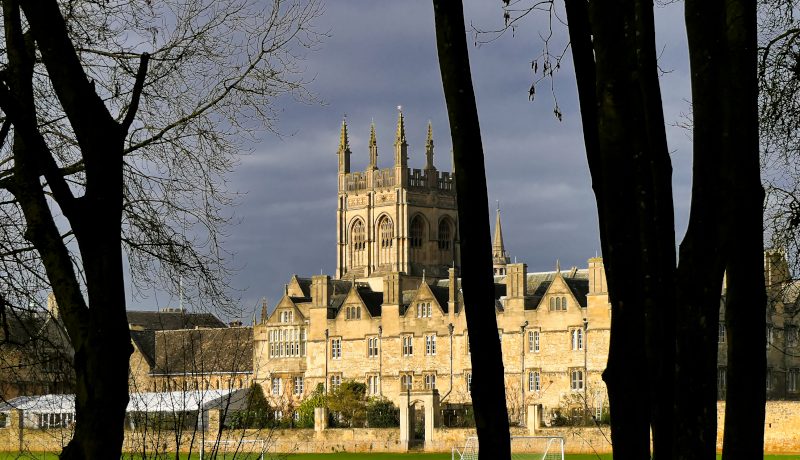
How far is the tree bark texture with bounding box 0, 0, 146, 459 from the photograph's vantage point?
7449 millimetres

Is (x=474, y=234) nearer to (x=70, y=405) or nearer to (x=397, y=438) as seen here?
(x=70, y=405)

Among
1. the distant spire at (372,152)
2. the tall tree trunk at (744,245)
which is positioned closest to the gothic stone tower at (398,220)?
the distant spire at (372,152)

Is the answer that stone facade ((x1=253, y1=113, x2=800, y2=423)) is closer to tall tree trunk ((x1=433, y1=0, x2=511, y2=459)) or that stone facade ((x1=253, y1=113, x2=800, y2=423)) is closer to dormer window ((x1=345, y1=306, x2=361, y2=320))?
dormer window ((x1=345, y1=306, x2=361, y2=320))

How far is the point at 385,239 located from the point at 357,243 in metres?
3.56

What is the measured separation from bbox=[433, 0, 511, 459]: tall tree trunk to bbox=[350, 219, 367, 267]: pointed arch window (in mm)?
115690

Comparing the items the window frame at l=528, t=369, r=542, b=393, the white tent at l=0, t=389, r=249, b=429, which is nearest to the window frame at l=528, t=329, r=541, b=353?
the window frame at l=528, t=369, r=542, b=393

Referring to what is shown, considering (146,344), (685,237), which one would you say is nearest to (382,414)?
(146,344)

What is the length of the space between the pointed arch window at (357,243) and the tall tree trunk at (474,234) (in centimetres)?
11569

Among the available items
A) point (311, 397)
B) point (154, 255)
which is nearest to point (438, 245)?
point (311, 397)

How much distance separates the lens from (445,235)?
122 meters

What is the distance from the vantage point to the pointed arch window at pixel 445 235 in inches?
4793

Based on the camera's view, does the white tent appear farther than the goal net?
No

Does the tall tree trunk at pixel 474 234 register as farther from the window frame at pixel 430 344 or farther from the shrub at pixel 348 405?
the window frame at pixel 430 344

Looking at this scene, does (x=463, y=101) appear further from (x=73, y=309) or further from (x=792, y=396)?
(x=792, y=396)
